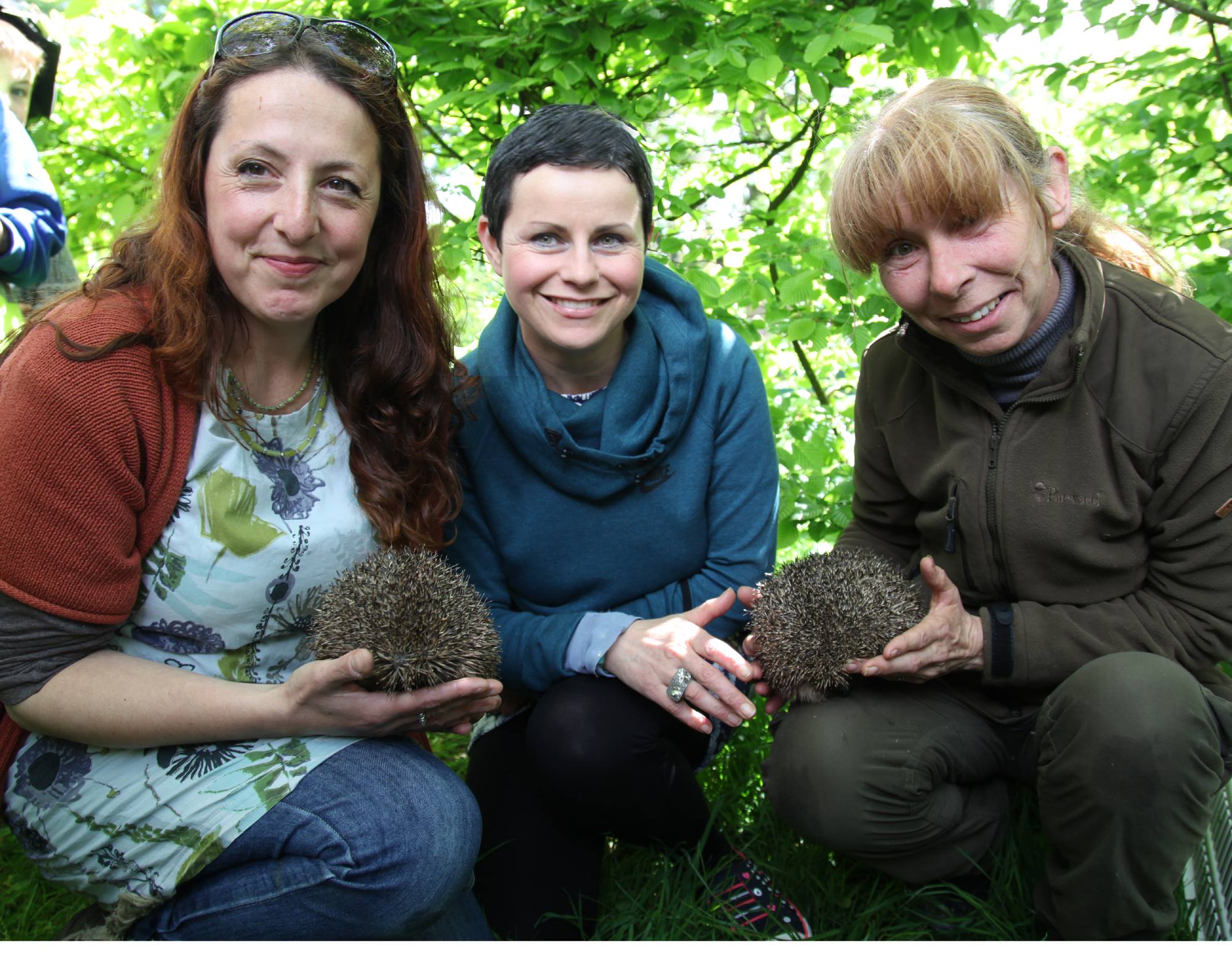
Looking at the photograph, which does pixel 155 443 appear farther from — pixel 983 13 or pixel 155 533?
pixel 983 13

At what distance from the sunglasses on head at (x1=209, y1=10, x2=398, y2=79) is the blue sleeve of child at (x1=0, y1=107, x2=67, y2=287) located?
1899mm

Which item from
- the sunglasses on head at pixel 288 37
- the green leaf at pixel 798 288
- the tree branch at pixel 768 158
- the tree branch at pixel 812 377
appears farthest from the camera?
the tree branch at pixel 812 377

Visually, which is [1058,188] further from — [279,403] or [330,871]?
[330,871]

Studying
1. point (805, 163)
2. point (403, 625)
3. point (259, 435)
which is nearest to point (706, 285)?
point (805, 163)

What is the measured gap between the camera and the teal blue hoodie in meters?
3.13

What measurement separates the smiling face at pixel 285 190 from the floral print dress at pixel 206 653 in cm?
39

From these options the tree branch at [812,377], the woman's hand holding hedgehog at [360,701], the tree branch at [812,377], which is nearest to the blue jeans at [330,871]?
the woman's hand holding hedgehog at [360,701]

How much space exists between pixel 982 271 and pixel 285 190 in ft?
6.23

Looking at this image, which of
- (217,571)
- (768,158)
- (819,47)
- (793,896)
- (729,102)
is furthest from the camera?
(768,158)

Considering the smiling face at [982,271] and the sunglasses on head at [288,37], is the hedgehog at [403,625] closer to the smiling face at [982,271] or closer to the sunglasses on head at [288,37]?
the sunglasses on head at [288,37]

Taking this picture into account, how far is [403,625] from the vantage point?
2453 millimetres

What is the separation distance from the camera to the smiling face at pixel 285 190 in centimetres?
250

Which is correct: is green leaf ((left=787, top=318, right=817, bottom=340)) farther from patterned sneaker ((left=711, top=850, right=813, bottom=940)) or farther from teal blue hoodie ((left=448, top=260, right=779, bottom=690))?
patterned sneaker ((left=711, top=850, right=813, bottom=940))

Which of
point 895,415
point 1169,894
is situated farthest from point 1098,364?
point 1169,894
